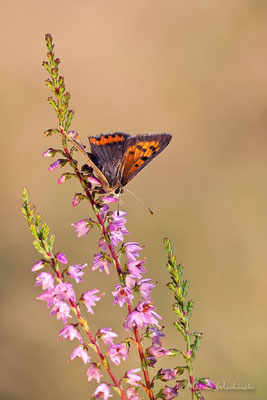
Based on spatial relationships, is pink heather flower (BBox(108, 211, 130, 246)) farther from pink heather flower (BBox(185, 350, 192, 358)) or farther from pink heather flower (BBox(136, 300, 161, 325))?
pink heather flower (BBox(185, 350, 192, 358))

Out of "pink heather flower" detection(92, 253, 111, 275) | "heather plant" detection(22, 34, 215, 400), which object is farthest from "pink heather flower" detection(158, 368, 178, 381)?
"pink heather flower" detection(92, 253, 111, 275)

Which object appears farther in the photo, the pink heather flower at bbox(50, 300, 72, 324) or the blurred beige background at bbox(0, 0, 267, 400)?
the blurred beige background at bbox(0, 0, 267, 400)

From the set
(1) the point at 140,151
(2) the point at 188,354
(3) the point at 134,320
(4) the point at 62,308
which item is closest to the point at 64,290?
(4) the point at 62,308

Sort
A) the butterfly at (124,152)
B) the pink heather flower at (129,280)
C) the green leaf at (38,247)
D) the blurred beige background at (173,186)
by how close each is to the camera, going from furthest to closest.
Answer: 1. the blurred beige background at (173,186)
2. the butterfly at (124,152)
3. the pink heather flower at (129,280)
4. the green leaf at (38,247)

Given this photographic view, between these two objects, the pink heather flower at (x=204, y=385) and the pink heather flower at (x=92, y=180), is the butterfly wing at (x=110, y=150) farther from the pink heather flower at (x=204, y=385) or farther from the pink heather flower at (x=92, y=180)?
the pink heather flower at (x=204, y=385)

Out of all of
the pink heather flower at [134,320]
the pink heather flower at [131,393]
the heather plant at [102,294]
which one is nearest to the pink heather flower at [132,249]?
the heather plant at [102,294]

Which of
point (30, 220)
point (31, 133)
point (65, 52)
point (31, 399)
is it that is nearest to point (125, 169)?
point (30, 220)

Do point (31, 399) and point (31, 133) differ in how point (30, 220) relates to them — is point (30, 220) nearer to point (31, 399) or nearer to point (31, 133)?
point (31, 399)
